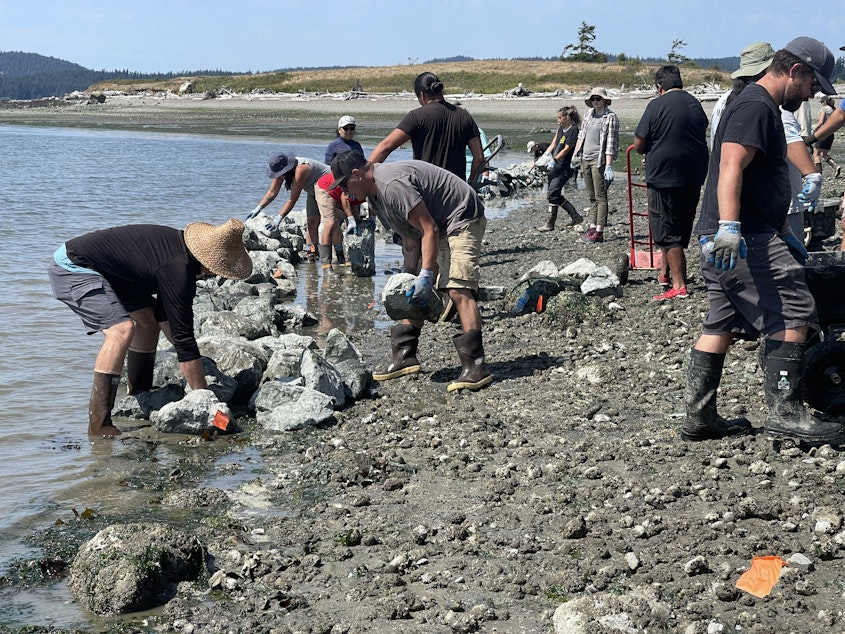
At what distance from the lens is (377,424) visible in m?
6.14

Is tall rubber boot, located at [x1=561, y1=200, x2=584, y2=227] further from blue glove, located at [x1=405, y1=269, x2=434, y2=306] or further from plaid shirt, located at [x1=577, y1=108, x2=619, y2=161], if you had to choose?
blue glove, located at [x1=405, y1=269, x2=434, y2=306]

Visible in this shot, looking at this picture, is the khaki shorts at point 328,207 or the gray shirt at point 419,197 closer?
the gray shirt at point 419,197

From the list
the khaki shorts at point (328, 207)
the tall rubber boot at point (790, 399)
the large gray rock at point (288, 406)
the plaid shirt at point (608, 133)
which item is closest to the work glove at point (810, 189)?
the tall rubber boot at point (790, 399)

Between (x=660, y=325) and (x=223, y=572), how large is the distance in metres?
4.94

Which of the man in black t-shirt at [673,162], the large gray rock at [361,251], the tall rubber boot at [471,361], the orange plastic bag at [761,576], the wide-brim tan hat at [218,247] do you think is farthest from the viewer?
the large gray rock at [361,251]

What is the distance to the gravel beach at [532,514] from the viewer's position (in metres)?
3.65

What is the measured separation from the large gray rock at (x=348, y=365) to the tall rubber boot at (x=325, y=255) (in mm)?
5169

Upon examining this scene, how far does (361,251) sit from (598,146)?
351 cm

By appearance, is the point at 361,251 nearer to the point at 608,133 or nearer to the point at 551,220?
the point at 608,133

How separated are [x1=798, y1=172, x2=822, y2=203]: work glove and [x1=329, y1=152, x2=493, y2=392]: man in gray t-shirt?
2294mm

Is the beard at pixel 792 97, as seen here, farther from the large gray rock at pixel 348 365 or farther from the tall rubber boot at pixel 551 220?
the tall rubber boot at pixel 551 220

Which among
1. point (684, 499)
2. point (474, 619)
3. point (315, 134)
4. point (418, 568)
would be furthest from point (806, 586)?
point (315, 134)

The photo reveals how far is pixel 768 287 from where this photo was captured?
4711 mm

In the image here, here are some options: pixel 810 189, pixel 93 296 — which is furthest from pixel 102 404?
pixel 810 189
